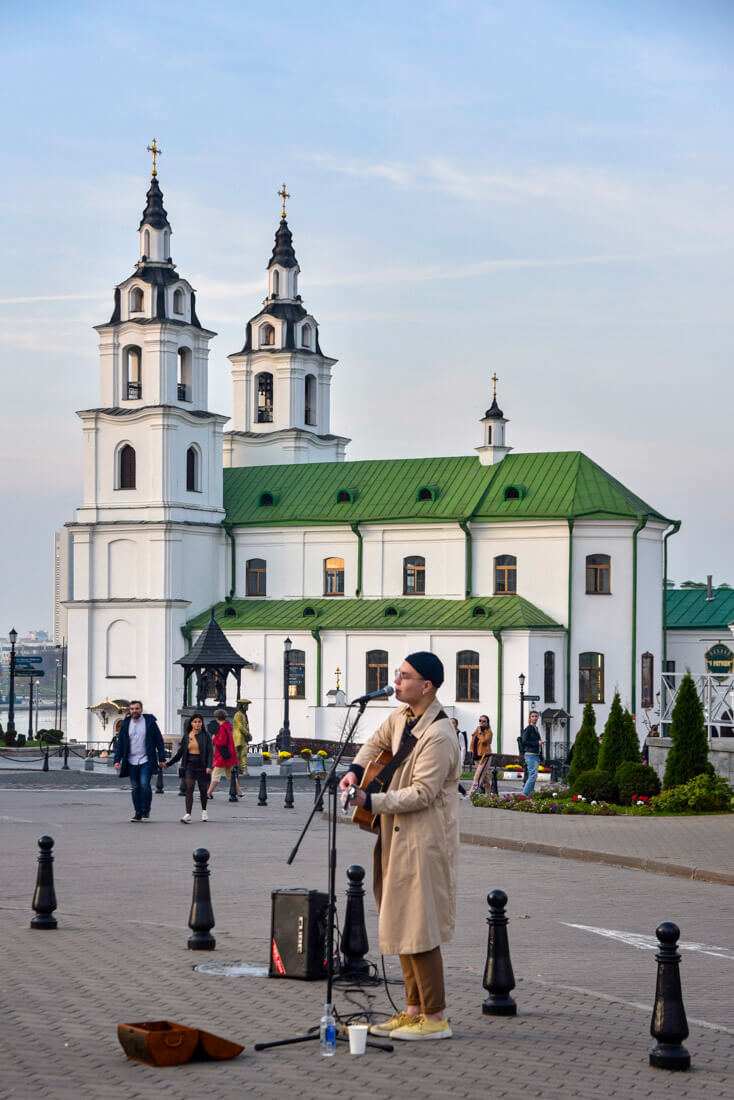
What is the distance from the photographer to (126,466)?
65.0 meters

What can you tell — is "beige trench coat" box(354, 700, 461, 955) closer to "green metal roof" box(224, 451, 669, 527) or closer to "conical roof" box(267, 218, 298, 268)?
"green metal roof" box(224, 451, 669, 527)

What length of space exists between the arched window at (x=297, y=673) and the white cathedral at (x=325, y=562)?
0.10m

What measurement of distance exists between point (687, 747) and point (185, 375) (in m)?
44.0

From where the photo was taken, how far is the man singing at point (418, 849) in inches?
318

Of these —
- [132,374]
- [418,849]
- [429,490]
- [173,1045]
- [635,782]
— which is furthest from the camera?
[132,374]

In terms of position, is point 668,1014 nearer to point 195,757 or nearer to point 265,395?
Answer: point 195,757

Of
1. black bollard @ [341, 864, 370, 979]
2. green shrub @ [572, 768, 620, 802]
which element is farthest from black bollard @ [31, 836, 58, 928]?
green shrub @ [572, 768, 620, 802]

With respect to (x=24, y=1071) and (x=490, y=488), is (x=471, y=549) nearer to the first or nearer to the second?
(x=490, y=488)

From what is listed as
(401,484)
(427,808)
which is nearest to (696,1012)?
(427,808)

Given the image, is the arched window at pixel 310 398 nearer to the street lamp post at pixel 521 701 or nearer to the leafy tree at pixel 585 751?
the street lamp post at pixel 521 701

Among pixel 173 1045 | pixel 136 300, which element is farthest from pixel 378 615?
pixel 173 1045

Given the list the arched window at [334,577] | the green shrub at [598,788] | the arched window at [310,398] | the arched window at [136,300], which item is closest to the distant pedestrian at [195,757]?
the green shrub at [598,788]

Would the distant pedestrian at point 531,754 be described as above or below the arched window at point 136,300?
below

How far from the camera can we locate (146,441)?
64125 millimetres
